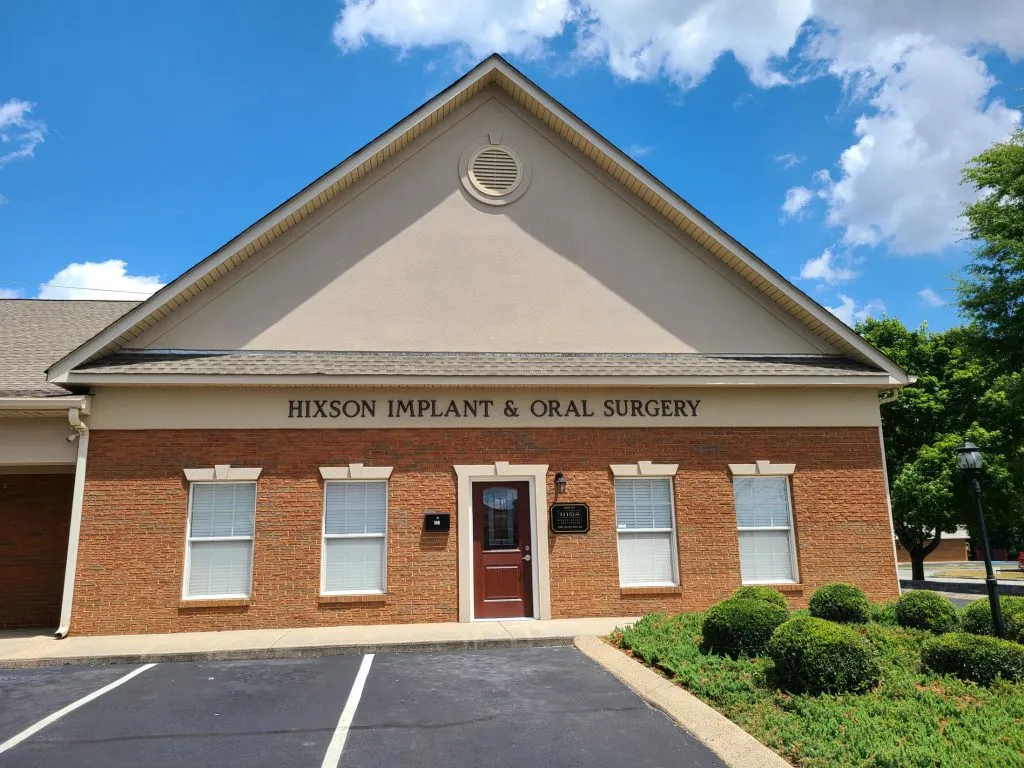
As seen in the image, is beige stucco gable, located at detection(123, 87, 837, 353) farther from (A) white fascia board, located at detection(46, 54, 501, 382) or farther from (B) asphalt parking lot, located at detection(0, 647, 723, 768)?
(B) asphalt parking lot, located at detection(0, 647, 723, 768)

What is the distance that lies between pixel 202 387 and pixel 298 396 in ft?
5.06

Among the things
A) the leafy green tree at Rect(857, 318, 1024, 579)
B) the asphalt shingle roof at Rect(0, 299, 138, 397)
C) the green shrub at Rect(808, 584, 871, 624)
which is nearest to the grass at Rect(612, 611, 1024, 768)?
the green shrub at Rect(808, 584, 871, 624)

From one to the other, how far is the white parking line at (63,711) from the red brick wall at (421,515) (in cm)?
230

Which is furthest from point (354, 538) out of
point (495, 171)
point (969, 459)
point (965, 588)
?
point (965, 588)

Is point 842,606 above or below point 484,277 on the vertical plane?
below

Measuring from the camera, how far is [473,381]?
11797mm

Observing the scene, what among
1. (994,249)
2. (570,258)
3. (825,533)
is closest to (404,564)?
(570,258)

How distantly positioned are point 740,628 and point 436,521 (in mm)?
5165

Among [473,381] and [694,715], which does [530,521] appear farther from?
[694,715]

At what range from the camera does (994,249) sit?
76.1 feet

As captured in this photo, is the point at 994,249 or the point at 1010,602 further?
the point at 994,249

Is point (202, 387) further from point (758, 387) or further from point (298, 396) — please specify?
point (758, 387)

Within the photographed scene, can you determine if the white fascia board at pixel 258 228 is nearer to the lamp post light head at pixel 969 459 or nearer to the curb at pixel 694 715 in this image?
the curb at pixel 694 715

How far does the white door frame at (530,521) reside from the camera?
11.6 metres
